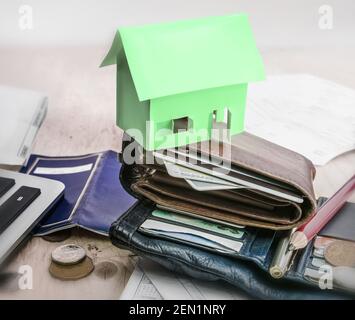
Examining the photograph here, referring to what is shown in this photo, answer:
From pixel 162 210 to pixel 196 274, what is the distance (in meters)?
0.11

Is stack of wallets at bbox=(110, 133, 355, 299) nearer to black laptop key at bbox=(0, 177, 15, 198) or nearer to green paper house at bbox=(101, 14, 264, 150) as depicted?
green paper house at bbox=(101, 14, 264, 150)

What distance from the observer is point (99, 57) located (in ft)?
6.31

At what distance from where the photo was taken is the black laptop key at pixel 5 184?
3.20 feet

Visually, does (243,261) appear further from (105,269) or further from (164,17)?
(164,17)

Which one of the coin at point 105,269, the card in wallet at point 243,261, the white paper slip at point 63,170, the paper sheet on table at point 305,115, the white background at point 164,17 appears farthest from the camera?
the white background at point 164,17

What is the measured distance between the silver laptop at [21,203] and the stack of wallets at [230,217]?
0.16m

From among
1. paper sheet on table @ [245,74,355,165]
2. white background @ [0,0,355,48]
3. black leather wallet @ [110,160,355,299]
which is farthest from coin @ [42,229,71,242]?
A: white background @ [0,0,355,48]

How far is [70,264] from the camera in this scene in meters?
0.89

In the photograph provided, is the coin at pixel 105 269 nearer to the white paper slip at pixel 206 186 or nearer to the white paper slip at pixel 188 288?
the white paper slip at pixel 188 288

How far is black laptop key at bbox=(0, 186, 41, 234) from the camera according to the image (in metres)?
0.90

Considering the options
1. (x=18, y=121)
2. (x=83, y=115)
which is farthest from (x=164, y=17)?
(x=18, y=121)

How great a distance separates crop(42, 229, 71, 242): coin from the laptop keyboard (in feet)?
0.20

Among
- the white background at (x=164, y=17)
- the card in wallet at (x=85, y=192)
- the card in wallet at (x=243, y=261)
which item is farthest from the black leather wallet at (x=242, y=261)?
the white background at (x=164, y=17)

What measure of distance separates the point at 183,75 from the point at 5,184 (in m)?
0.38
